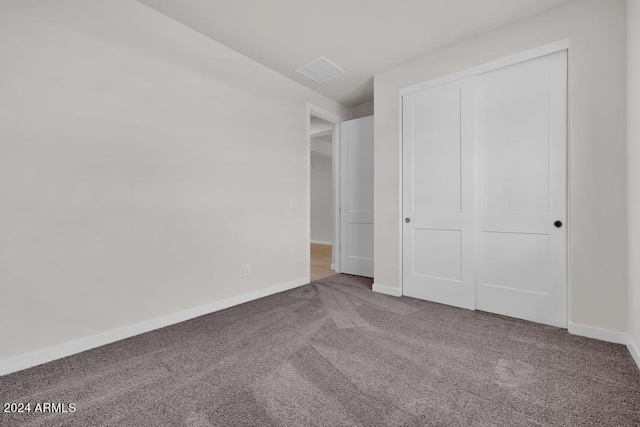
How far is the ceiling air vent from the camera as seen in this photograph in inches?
125

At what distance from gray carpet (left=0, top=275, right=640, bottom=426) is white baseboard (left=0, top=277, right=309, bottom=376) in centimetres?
6

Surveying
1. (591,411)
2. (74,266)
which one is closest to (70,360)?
(74,266)

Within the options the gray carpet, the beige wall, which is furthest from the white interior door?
the beige wall

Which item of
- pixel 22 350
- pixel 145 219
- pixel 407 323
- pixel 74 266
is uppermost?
pixel 145 219

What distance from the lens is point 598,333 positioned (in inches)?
84.1

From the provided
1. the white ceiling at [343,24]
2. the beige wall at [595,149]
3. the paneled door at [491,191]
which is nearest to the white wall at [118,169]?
the white ceiling at [343,24]

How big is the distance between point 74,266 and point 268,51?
256 cm

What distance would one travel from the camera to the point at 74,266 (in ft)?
6.44

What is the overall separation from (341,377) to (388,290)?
1834 millimetres

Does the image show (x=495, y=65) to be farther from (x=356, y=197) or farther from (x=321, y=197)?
(x=321, y=197)

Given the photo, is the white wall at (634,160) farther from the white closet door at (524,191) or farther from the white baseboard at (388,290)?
the white baseboard at (388,290)

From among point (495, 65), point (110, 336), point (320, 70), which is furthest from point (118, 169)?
point (495, 65)

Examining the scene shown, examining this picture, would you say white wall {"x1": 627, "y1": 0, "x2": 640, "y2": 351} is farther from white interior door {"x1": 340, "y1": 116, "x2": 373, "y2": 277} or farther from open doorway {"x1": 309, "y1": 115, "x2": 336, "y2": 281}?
open doorway {"x1": 309, "y1": 115, "x2": 336, "y2": 281}

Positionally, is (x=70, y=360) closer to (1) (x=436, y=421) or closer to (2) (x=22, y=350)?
(2) (x=22, y=350)
